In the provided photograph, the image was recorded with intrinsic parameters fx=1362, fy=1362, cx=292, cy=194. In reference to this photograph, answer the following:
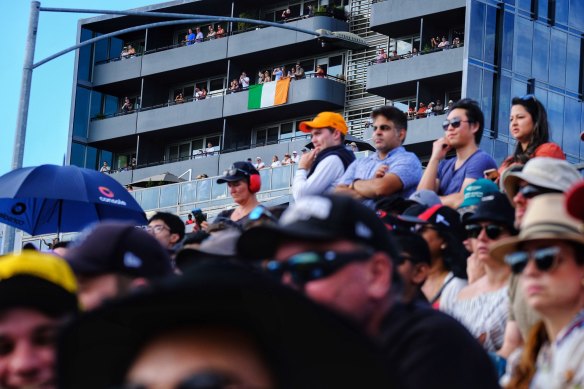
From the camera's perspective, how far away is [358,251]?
3.98 meters

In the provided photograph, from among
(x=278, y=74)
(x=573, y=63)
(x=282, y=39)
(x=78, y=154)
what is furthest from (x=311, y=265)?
(x=78, y=154)

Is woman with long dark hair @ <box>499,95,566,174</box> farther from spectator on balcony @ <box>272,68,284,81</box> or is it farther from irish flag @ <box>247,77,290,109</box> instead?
spectator on balcony @ <box>272,68,284,81</box>

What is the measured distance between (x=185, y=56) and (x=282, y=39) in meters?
5.73

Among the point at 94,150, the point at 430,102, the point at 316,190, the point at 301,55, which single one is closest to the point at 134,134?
the point at 94,150

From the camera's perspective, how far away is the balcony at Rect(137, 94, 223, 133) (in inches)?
2312

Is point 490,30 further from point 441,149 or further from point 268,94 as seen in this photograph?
point 441,149

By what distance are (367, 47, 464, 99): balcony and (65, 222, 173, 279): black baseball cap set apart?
45.5m

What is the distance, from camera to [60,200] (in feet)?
45.7

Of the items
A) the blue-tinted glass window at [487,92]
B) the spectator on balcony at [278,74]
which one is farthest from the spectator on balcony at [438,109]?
the spectator on balcony at [278,74]

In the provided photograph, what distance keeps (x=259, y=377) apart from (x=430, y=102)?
164 feet

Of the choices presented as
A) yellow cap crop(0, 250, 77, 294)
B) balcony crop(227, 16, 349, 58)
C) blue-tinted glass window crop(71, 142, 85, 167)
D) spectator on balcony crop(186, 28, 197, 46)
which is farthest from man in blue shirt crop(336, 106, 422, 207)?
blue-tinted glass window crop(71, 142, 85, 167)

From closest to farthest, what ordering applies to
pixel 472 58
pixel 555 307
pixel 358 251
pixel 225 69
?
1. pixel 358 251
2. pixel 555 307
3. pixel 472 58
4. pixel 225 69

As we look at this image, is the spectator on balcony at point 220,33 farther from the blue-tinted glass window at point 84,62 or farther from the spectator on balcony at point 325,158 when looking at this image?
the spectator on balcony at point 325,158

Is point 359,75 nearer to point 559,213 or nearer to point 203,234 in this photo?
point 203,234
